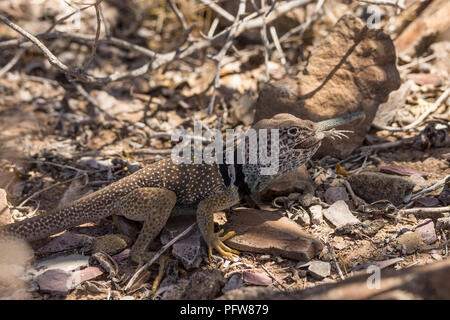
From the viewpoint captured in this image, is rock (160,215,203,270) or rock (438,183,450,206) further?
rock (438,183,450,206)

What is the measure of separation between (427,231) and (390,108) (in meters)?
2.15

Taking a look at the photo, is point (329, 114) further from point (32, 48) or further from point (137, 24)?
point (32, 48)

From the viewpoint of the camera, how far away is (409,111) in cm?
535

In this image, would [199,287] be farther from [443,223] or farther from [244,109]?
[244,109]

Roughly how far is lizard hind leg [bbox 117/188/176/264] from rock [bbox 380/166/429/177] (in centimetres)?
223

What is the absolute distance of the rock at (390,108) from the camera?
5.14 meters

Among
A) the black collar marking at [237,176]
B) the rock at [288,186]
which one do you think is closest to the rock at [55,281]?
the black collar marking at [237,176]

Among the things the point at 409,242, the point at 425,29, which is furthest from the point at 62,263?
the point at 425,29

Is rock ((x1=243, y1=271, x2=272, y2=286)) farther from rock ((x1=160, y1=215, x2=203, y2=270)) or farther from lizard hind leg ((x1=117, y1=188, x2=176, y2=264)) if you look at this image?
lizard hind leg ((x1=117, y1=188, x2=176, y2=264))

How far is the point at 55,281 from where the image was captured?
3.21m

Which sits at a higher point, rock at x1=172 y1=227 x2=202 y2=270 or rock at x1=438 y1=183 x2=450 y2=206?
rock at x1=438 y1=183 x2=450 y2=206

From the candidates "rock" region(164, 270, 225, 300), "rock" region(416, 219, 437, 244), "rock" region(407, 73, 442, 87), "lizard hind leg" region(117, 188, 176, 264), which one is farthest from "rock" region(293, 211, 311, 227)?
"rock" region(407, 73, 442, 87)

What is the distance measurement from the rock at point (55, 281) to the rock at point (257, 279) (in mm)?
1388

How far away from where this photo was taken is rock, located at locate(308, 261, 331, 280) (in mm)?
3243
